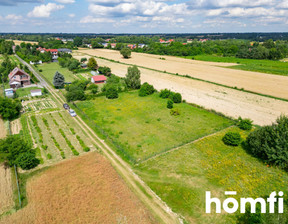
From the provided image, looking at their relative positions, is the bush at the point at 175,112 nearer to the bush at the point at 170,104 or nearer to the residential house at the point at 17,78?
the bush at the point at 170,104

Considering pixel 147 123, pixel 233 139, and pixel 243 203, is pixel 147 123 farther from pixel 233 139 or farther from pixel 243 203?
pixel 243 203

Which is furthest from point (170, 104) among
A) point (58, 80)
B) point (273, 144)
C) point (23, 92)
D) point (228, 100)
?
point (23, 92)

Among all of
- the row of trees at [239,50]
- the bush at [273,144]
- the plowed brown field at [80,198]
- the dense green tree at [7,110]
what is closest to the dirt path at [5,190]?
the plowed brown field at [80,198]

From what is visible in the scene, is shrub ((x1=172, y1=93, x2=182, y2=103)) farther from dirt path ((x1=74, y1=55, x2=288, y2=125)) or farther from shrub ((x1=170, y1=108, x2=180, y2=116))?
shrub ((x1=170, y1=108, x2=180, y2=116))

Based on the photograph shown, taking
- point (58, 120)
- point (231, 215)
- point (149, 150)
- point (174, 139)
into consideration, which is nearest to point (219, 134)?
point (174, 139)

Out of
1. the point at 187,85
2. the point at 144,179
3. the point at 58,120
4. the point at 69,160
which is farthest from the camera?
the point at 187,85

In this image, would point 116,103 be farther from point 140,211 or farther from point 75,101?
point 140,211
